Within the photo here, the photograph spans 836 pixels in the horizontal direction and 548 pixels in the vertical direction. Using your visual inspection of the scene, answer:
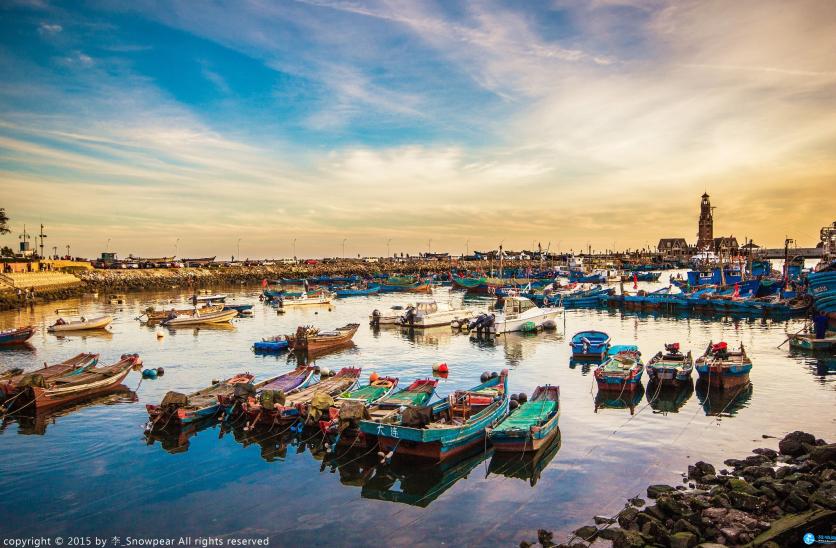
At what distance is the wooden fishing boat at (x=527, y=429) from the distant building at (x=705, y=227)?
18389 centimetres

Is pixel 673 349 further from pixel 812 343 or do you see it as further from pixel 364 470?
pixel 364 470

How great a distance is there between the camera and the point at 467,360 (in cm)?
3709

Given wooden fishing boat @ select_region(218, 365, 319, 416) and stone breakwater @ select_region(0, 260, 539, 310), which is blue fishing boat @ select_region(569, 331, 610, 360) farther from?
stone breakwater @ select_region(0, 260, 539, 310)

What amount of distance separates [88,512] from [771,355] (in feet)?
130

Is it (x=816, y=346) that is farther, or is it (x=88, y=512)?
(x=816, y=346)

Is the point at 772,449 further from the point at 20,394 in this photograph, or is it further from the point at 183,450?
the point at 20,394

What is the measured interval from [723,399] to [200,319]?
49.1 meters

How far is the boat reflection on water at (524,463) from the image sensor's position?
17.8m

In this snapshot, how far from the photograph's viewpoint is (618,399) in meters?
26.2

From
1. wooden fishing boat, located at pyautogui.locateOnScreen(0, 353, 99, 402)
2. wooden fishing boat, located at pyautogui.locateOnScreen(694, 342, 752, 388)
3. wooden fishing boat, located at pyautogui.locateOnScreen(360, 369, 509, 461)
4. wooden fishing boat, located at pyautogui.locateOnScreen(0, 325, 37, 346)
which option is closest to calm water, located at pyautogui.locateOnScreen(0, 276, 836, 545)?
wooden fishing boat, located at pyautogui.locateOnScreen(360, 369, 509, 461)

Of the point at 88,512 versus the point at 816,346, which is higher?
the point at 816,346

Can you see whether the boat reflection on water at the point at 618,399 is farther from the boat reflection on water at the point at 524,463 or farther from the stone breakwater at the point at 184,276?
the stone breakwater at the point at 184,276

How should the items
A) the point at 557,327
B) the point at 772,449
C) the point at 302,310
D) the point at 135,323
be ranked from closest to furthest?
the point at 772,449, the point at 557,327, the point at 135,323, the point at 302,310

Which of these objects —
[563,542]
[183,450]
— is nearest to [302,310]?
[183,450]
